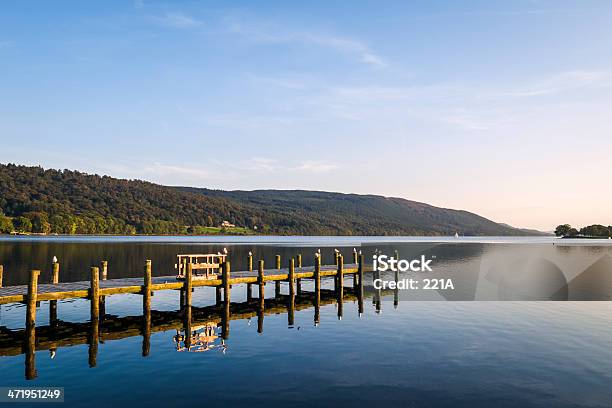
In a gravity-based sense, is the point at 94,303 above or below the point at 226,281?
below

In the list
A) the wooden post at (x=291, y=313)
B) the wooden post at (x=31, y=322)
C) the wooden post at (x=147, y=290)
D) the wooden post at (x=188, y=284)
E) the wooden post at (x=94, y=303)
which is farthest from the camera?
the wooden post at (x=291, y=313)

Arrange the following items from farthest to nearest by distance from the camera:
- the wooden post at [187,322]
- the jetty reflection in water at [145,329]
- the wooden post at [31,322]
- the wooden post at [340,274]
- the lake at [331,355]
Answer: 1. the wooden post at [340,274]
2. the wooden post at [187,322]
3. the jetty reflection in water at [145,329]
4. the wooden post at [31,322]
5. the lake at [331,355]

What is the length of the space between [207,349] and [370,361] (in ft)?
25.9

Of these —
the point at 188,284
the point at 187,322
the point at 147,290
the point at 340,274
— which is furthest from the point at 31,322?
the point at 340,274

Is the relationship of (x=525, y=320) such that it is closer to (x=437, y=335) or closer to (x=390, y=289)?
(x=437, y=335)

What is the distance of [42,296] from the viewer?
24.2 metres

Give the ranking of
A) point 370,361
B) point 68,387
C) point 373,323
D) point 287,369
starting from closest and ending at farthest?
point 68,387, point 287,369, point 370,361, point 373,323

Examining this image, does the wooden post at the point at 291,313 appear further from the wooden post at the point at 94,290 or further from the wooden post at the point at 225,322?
the wooden post at the point at 94,290

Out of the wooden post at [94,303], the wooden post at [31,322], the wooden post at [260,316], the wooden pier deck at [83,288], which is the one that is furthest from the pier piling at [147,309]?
the wooden post at [260,316]

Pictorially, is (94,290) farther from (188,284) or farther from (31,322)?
(188,284)

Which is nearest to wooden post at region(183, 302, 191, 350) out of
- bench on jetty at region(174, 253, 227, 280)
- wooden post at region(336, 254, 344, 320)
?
bench on jetty at region(174, 253, 227, 280)

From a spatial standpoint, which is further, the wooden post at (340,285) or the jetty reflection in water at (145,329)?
the wooden post at (340,285)

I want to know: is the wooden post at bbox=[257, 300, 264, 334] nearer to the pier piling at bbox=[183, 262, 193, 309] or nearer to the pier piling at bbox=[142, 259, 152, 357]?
the pier piling at bbox=[183, 262, 193, 309]

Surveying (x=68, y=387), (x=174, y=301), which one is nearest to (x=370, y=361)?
(x=68, y=387)
